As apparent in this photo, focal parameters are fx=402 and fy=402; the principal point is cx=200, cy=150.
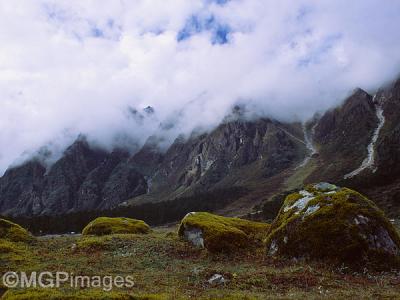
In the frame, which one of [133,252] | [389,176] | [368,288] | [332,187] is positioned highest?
[389,176]

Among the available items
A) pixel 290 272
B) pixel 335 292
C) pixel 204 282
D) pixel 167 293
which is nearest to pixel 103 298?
pixel 167 293

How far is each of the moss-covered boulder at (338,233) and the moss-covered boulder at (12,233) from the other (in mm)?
23651

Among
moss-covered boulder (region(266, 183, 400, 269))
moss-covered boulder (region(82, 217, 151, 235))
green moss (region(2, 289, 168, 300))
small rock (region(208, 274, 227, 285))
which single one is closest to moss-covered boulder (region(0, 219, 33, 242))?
moss-covered boulder (region(82, 217, 151, 235))

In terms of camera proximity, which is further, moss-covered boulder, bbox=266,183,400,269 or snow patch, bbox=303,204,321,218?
snow patch, bbox=303,204,321,218

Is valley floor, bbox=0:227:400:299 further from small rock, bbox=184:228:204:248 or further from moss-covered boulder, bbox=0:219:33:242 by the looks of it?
moss-covered boulder, bbox=0:219:33:242

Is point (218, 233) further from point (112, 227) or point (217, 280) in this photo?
point (112, 227)

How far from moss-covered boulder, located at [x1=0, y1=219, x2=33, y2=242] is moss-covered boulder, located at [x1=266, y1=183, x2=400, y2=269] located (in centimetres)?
2365

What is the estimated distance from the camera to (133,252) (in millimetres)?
34312

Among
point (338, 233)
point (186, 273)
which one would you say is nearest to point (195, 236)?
point (186, 273)

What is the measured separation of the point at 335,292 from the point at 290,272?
5.27 m

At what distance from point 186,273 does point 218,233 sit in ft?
30.2

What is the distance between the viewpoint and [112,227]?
161 feet

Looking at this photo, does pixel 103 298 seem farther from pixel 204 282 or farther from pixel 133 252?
pixel 133 252

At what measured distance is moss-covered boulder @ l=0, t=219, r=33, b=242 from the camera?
38.5m
